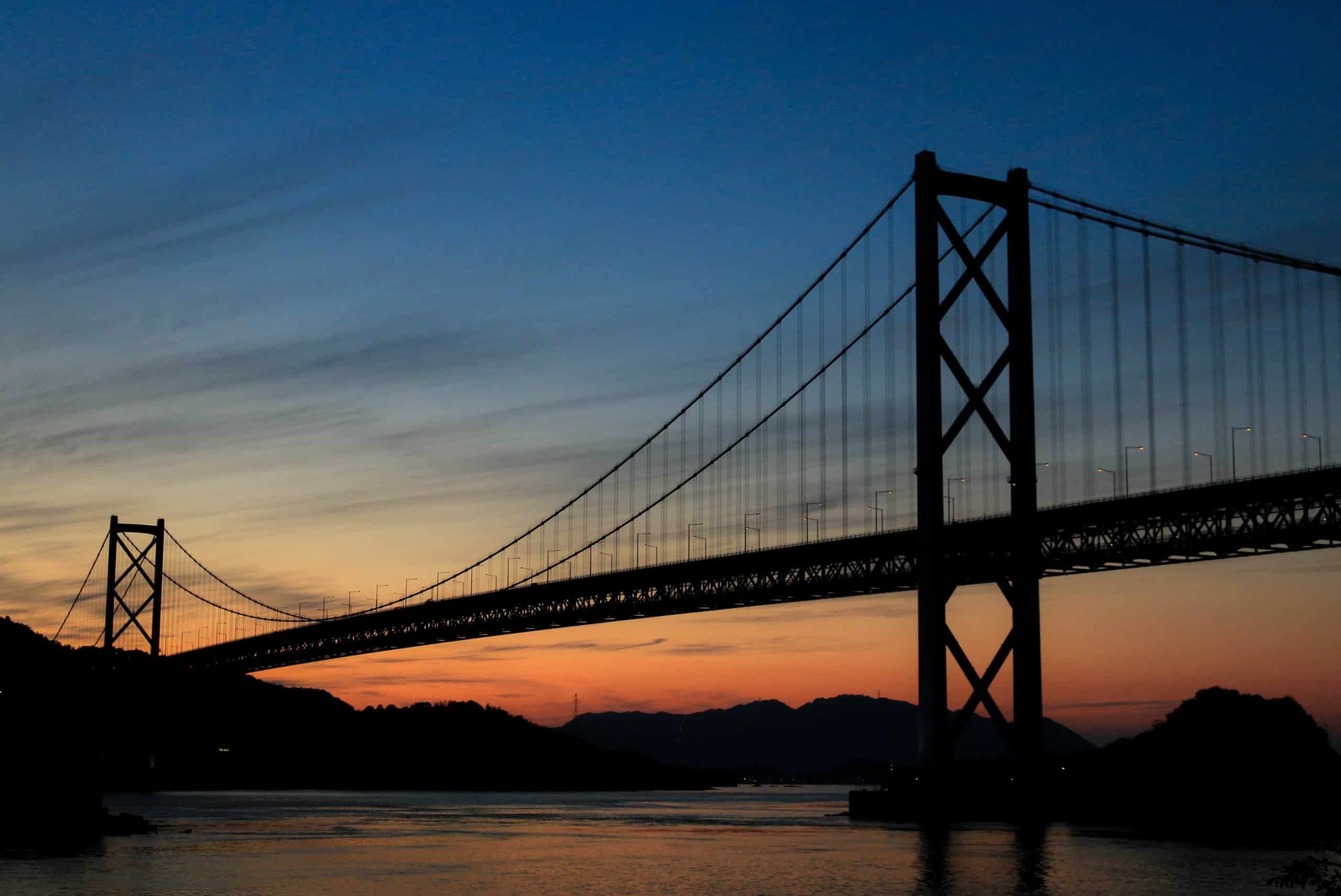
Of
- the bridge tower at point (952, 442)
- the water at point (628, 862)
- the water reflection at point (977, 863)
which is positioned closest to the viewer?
the water reflection at point (977, 863)

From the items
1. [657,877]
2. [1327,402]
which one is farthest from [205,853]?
[1327,402]

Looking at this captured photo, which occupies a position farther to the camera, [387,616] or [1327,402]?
[387,616]

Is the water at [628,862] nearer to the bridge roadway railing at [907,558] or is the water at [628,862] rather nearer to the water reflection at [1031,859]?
the water reflection at [1031,859]

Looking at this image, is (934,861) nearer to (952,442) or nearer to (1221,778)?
(952,442)

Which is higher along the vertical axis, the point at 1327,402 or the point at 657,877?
the point at 1327,402

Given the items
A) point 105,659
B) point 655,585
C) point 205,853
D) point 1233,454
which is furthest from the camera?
point 105,659

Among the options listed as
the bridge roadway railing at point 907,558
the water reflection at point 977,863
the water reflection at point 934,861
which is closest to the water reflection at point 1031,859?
the water reflection at point 977,863

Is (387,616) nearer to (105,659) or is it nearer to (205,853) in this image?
(105,659)

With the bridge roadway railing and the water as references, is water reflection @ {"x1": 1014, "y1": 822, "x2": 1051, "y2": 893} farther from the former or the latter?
the bridge roadway railing

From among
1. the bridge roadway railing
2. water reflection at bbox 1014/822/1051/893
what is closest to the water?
water reflection at bbox 1014/822/1051/893
